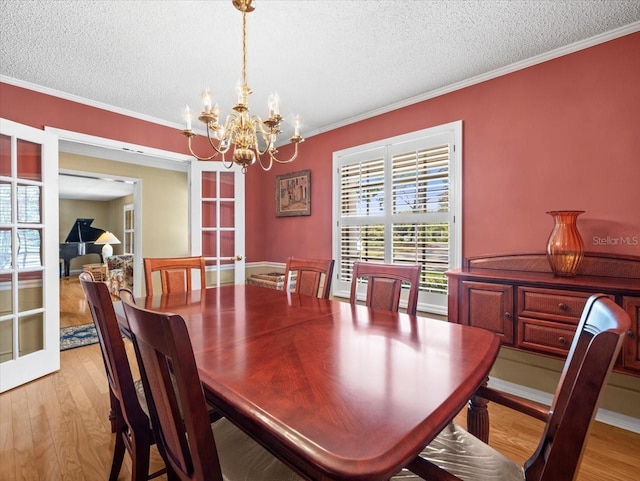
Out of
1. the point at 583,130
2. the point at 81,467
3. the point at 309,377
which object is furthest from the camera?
the point at 583,130

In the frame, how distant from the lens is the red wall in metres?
1.98

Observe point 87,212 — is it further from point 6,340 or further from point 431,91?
point 431,91

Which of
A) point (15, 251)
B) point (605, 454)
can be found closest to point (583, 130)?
point (605, 454)

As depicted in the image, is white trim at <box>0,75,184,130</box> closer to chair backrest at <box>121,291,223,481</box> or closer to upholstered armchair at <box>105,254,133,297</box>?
chair backrest at <box>121,291,223,481</box>

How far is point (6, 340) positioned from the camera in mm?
2455

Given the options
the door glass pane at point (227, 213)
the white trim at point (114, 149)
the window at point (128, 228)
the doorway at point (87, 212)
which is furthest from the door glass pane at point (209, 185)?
the window at point (128, 228)

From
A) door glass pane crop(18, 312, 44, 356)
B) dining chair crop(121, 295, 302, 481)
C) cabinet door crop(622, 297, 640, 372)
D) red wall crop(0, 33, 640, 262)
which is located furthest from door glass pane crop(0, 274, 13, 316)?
cabinet door crop(622, 297, 640, 372)

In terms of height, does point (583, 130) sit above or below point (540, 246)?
above

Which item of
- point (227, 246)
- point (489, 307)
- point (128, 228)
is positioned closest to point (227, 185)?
point (227, 246)

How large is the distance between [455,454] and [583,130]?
2.26 m

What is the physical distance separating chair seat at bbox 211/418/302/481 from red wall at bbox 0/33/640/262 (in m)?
2.23

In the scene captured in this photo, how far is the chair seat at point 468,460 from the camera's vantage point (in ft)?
2.98

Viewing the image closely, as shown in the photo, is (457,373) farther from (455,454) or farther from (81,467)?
(81,467)

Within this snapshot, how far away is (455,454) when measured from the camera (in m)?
1.00
